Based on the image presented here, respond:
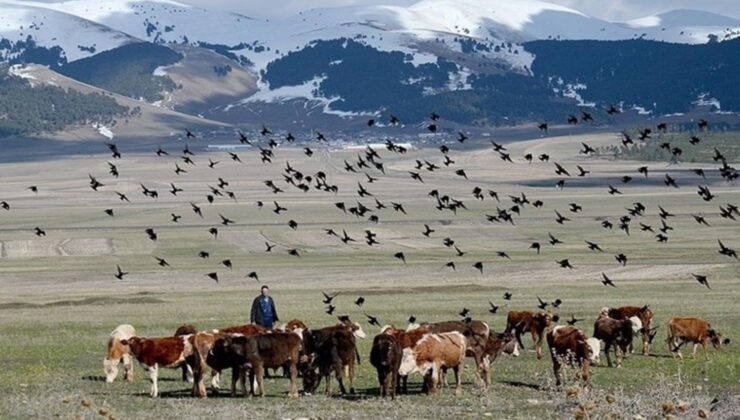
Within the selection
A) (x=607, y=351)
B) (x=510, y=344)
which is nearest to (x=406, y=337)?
(x=510, y=344)

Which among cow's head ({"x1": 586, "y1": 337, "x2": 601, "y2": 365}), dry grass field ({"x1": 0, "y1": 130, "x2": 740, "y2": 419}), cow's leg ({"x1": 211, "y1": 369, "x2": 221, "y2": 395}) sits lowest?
dry grass field ({"x1": 0, "y1": 130, "x2": 740, "y2": 419})

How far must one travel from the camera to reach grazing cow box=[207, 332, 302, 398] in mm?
25031

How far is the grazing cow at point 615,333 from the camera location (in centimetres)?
2939

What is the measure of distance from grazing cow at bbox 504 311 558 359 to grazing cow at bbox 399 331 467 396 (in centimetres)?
597

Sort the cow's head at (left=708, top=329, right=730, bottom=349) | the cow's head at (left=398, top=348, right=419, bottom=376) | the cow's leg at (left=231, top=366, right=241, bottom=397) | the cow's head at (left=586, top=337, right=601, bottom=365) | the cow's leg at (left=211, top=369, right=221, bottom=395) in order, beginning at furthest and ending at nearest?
the cow's head at (left=708, top=329, right=730, bottom=349) → the cow's head at (left=586, top=337, right=601, bottom=365) → the cow's leg at (left=211, top=369, right=221, bottom=395) → the cow's leg at (left=231, top=366, right=241, bottom=397) → the cow's head at (left=398, top=348, right=419, bottom=376)

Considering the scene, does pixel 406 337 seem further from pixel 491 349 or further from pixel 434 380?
pixel 491 349

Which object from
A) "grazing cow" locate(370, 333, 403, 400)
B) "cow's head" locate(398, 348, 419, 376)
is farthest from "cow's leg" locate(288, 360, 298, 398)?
"cow's head" locate(398, 348, 419, 376)

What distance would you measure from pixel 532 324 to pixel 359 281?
3110 centimetres

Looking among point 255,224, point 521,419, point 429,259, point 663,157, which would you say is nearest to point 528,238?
point 429,259

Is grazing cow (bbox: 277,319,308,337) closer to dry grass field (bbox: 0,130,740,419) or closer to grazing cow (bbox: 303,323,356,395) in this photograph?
grazing cow (bbox: 303,323,356,395)

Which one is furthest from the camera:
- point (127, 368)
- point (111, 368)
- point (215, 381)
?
point (127, 368)

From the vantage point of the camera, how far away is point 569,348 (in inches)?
1055

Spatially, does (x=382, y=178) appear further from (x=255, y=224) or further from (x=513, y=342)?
(x=513, y=342)

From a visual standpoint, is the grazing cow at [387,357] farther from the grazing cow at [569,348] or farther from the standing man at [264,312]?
the standing man at [264,312]
